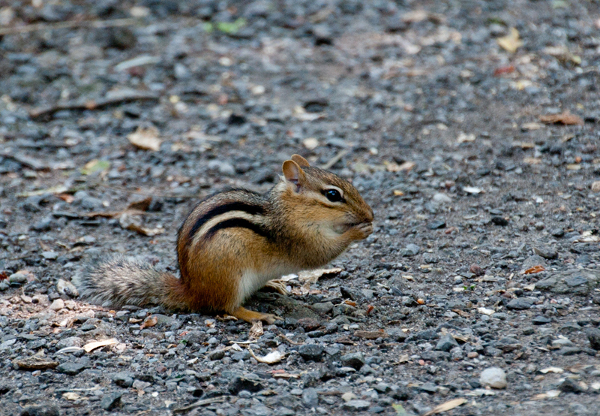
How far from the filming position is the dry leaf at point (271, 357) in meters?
3.73

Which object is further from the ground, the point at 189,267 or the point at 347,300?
the point at 189,267

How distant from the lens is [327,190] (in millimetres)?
4473

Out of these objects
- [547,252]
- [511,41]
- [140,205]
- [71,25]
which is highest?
[511,41]

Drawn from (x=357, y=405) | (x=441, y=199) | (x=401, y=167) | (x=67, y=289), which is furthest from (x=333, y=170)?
(x=357, y=405)

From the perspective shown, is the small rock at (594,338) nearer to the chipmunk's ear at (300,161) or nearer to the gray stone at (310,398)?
the gray stone at (310,398)

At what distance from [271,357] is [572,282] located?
70.1 inches

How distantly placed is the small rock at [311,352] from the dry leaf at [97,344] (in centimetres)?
109

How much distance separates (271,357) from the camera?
3768mm

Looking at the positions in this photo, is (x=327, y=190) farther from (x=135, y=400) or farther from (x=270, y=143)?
(x=270, y=143)

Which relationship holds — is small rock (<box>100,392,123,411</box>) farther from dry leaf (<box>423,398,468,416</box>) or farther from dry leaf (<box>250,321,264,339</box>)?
dry leaf (<box>423,398,468,416</box>)

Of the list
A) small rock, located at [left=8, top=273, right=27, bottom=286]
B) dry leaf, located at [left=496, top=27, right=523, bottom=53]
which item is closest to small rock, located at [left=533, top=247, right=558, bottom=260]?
small rock, located at [left=8, top=273, right=27, bottom=286]

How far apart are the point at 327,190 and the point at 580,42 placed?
5.13 metres

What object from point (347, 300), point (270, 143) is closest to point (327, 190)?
point (347, 300)

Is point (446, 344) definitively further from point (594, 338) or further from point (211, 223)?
point (211, 223)
